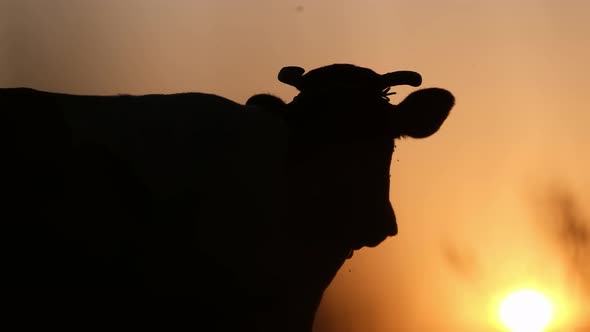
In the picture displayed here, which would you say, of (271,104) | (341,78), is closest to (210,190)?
(271,104)

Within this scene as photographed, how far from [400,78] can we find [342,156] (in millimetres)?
221

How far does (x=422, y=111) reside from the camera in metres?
1.73

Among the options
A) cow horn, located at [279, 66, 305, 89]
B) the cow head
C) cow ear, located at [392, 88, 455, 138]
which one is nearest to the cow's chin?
the cow head

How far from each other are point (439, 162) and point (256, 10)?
2.40 ft

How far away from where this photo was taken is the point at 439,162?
2.51 metres

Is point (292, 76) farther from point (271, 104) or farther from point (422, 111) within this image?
point (422, 111)

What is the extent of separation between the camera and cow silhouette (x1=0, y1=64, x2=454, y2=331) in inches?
52.1

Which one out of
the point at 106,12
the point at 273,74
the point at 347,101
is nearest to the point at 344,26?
the point at 273,74

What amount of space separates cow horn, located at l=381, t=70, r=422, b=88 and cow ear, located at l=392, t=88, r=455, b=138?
4cm

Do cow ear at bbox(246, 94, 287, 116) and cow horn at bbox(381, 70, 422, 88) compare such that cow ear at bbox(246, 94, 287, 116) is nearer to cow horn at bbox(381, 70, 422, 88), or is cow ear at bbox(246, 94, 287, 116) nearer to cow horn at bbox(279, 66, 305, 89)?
cow horn at bbox(279, 66, 305, 89)

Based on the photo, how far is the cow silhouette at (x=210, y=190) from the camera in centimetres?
132

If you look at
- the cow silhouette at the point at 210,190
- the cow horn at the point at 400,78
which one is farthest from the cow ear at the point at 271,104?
the cow horn at the point at 400,78

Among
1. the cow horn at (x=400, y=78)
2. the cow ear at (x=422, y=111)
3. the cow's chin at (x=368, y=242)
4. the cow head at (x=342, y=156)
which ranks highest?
the cow horn at (x=400, y=78)

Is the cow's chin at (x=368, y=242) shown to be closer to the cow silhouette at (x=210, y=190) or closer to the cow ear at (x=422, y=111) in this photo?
the cow silhouette at (x=210, y=190)
